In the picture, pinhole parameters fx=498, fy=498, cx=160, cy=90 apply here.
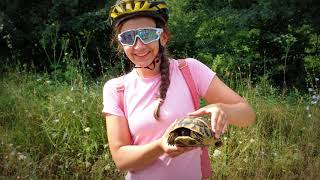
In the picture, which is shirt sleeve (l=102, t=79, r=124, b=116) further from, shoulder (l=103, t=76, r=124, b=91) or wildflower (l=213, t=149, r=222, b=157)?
wildflower (l=213, t=149, r=222, b=157)

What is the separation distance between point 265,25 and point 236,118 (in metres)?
6.03

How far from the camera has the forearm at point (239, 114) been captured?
1.98 metres

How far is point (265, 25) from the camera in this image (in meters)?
7.80

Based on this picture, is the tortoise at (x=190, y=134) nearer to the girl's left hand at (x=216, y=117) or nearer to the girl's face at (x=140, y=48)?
the girl's left hand at (x=216, y=117)

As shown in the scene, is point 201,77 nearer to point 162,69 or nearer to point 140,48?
point 162,69

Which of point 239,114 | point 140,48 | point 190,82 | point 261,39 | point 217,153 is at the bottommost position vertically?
point 217,153

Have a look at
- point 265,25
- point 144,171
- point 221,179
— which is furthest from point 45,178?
point 265,25

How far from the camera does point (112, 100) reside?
212 cm

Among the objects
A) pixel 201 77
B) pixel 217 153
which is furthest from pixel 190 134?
pixel 217 153

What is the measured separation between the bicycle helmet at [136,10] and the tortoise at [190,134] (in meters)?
0.58

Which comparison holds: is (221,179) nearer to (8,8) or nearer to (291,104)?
(291,104)

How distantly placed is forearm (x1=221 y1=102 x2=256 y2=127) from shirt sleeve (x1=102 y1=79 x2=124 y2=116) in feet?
1.49

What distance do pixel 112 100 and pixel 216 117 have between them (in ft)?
1.64

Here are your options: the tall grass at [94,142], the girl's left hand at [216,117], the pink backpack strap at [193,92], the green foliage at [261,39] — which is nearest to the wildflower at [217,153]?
the tall grass at [94,142]
